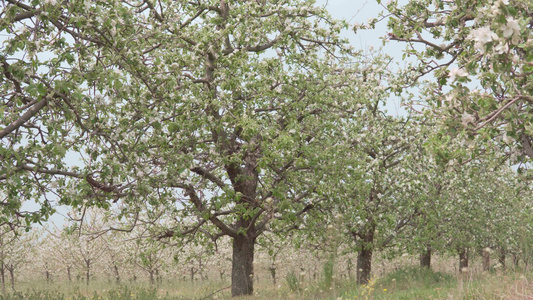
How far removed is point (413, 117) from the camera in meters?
17.2

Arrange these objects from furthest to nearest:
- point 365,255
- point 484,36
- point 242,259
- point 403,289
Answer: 1. point 365,255
2. point 242,259
3. point 403,289
4. point 484,36

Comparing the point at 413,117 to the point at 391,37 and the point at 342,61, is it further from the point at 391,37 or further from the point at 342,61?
the point at 391,37

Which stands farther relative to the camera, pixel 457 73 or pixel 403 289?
pixel 403 289

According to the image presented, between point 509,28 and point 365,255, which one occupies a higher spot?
point 509,28

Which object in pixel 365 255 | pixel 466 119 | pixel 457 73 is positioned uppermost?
pixel 457 73

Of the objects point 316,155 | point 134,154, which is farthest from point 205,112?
point 316,155

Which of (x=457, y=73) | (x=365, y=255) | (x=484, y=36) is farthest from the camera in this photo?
(x=365, y=255)

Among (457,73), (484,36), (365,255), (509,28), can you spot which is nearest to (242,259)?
(365,255)

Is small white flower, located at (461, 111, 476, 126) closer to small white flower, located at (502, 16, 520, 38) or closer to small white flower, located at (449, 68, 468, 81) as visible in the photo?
small white flower, located at (449, 68, 468, 81)

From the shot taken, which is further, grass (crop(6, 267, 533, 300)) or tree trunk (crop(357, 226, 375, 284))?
tree trunk (crop(357, 226, 375, 284))

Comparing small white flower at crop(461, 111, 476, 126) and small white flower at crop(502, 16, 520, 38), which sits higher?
small white flower at crop(502, 16, 520, 38)

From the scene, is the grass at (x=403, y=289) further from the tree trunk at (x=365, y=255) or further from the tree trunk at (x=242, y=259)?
the tree trunk at (x=365, y=255)

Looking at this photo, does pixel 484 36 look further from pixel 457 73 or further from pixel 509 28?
pixel 457 73

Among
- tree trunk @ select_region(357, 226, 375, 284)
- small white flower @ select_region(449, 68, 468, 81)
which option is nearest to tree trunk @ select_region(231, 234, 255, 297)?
tree trunk @ select_region(357, 226, 375, 284)
